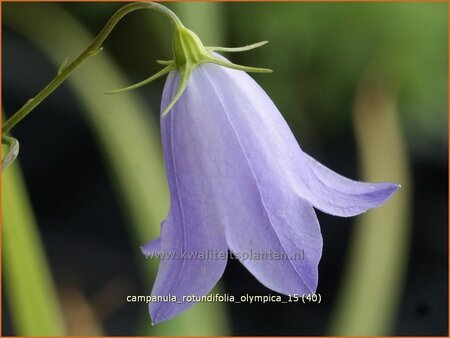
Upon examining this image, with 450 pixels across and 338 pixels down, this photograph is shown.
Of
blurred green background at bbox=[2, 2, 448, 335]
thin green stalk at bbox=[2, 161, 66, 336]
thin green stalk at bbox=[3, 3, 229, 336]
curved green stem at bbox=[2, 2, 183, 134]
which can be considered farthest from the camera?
blurred green background at bbox=[2, 2, 448, 335]

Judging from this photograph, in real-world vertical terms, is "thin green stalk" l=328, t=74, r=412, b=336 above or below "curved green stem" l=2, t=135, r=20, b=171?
below

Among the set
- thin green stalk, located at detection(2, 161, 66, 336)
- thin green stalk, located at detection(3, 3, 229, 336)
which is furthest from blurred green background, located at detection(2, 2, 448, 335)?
thin green stalk, located at detection(2, 161, 66, 336)

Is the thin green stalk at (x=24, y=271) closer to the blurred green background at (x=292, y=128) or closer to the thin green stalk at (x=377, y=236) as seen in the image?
the blurred green background at (x=292, y=128)

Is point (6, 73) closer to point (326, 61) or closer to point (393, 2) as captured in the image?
point (326, 61)

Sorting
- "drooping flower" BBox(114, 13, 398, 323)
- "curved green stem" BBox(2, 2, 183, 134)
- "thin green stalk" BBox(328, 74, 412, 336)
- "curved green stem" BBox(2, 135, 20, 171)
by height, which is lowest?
"thin green stalk" BBox(328, 74, 412, 336)

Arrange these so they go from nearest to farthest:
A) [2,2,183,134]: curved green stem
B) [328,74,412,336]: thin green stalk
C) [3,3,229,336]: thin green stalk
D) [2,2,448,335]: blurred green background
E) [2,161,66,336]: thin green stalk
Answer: [2,2,183,134]: curved green stem, [2,161,66,336]: thin green stalk, [3,3,229,336]: thin green stalk, [328,74,412,336]: thin green stalk, [2,2,448,335]: blurred green background

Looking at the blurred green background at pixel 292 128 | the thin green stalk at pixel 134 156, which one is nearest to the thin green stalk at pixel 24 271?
the thin green stalk at pixel 134 156

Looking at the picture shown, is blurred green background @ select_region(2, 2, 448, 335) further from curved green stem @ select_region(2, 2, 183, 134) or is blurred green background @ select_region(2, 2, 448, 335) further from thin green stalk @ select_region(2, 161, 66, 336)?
curved green stem @ select_region(2, 2, 183, 134)

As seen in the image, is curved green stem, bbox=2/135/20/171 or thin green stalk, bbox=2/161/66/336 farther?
thin green stalk, bbox=2/161/66/336
